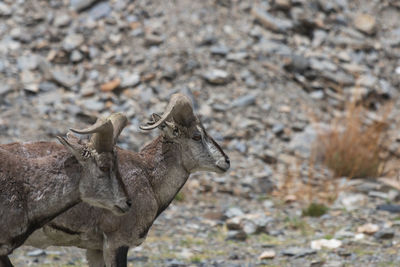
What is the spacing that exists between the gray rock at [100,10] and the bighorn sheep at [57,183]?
33.0 feet

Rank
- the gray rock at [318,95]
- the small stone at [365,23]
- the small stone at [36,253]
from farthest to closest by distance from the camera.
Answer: the small stone at [365,23] → the gray rock at [318,95] → the small stone at [36,253]

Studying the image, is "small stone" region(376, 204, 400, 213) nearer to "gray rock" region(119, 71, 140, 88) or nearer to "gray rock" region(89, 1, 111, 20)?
"gray rock" region(119, 71, 140, 88)

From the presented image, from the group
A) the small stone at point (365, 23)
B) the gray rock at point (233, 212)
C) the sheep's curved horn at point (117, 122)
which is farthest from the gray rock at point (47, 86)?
the sheep's curved horn at point (117, 122)

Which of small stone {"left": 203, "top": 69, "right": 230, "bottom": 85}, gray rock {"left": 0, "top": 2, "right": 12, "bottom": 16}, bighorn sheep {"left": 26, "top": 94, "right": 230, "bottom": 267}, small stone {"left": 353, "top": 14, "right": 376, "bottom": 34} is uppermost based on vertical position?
bighorn sheep {"left": 26, "top": 94, "right": 230, "bottom": 267}

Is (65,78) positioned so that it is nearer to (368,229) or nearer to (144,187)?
(368,229)

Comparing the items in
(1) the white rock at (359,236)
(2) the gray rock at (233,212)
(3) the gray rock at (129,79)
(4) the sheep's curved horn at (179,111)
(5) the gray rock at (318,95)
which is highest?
(4) the sheep's curved horn at (179,111)

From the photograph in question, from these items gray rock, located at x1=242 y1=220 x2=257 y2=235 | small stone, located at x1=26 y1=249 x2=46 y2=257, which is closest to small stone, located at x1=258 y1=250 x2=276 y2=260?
gray rock, located at x1=242 y1=220 x2=257 y2=235

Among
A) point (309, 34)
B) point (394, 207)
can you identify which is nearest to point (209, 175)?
point (394, 207)

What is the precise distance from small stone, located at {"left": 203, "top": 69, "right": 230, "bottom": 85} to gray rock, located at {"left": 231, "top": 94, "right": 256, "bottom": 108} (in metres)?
0.49

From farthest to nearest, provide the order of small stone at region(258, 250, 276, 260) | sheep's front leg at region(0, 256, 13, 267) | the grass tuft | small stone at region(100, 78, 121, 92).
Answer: small stone at region(100, 78, 121, 92) < the grass tuft < small stone at region(258, 250, 276, 260) < sheep's front leg at region(0, 256, 13, 267)

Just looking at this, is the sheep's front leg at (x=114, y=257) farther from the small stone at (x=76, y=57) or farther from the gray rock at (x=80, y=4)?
the gray rock at (x=80, y=4)

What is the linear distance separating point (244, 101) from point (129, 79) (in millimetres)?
2230

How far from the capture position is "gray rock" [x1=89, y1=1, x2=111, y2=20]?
16.3 metres

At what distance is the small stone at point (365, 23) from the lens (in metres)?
18.1
